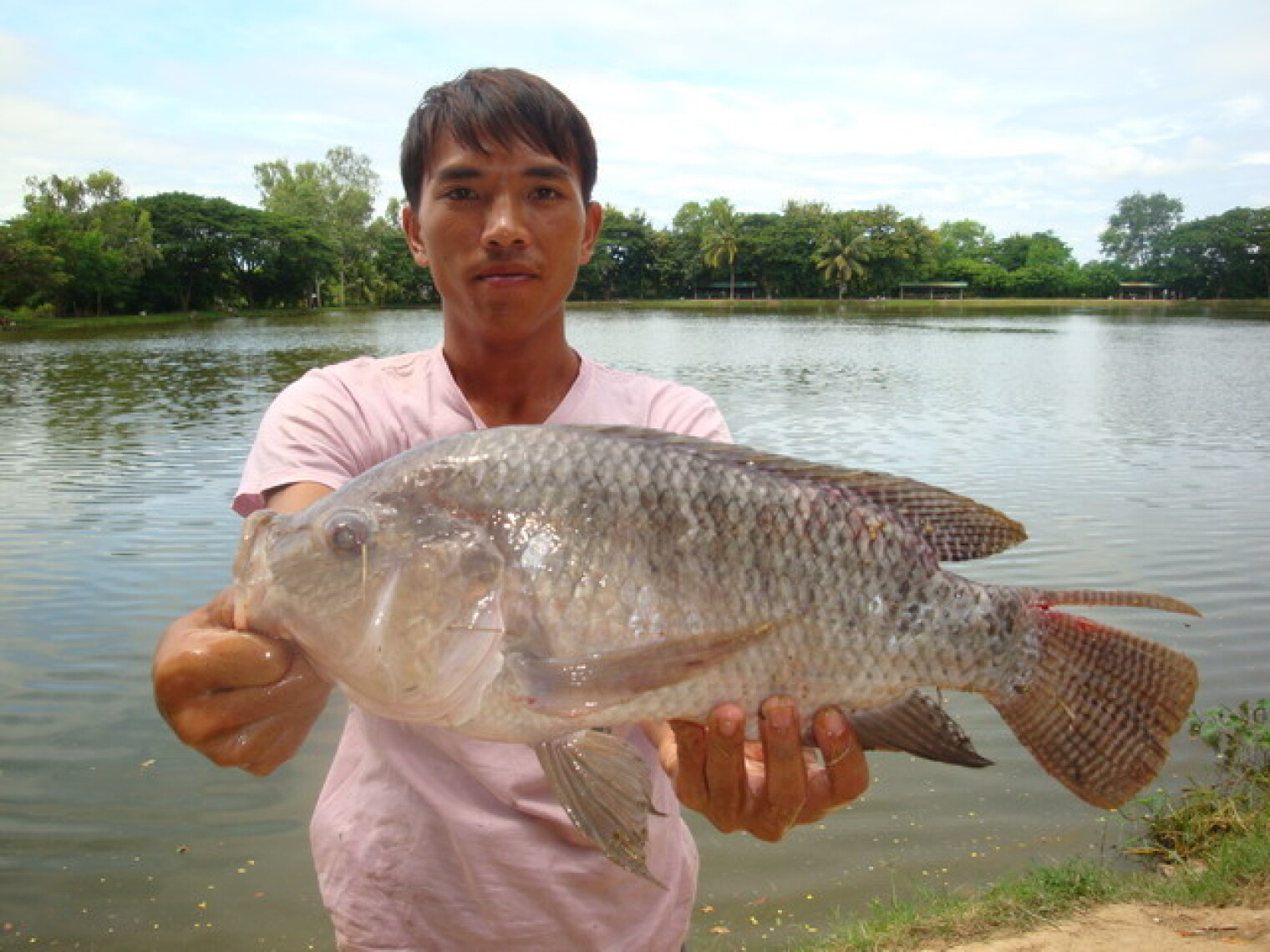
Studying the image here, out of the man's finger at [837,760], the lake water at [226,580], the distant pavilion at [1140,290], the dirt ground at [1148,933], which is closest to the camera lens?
the man's finger at [837,760]

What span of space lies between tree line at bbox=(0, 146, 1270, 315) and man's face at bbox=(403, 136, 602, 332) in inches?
2329

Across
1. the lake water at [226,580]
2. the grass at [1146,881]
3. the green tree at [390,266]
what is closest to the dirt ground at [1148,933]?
the grass at [1146,881]

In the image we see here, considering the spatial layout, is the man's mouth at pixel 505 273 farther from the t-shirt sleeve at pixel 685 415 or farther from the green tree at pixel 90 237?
the green tree at pixel 90 237

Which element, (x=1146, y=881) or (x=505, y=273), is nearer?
(x=505, y=273)

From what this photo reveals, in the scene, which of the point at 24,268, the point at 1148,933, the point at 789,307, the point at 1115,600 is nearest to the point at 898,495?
the point at 1115,600

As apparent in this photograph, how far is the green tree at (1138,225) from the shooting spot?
141500 mm

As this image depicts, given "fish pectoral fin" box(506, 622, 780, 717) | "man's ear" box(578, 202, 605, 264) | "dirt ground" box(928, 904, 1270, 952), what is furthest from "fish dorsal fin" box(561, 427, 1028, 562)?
"dirt ground" box(928, 904, 1270, 952)

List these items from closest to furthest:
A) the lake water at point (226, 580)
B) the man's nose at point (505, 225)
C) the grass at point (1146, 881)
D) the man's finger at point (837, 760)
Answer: the man's finger at point (837, 760) → the man's nose at point (505, 225) → the grass at point (1146, 881) → the lake water at point (226, 580)

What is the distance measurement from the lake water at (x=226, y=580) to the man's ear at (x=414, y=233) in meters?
3.19

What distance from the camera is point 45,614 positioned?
310 inches

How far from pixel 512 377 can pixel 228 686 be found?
3.27 ft

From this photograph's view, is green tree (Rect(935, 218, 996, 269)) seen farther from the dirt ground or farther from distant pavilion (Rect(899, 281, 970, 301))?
the dirt ground

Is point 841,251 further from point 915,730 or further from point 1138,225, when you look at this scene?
point 915,730

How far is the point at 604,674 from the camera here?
170 cm
